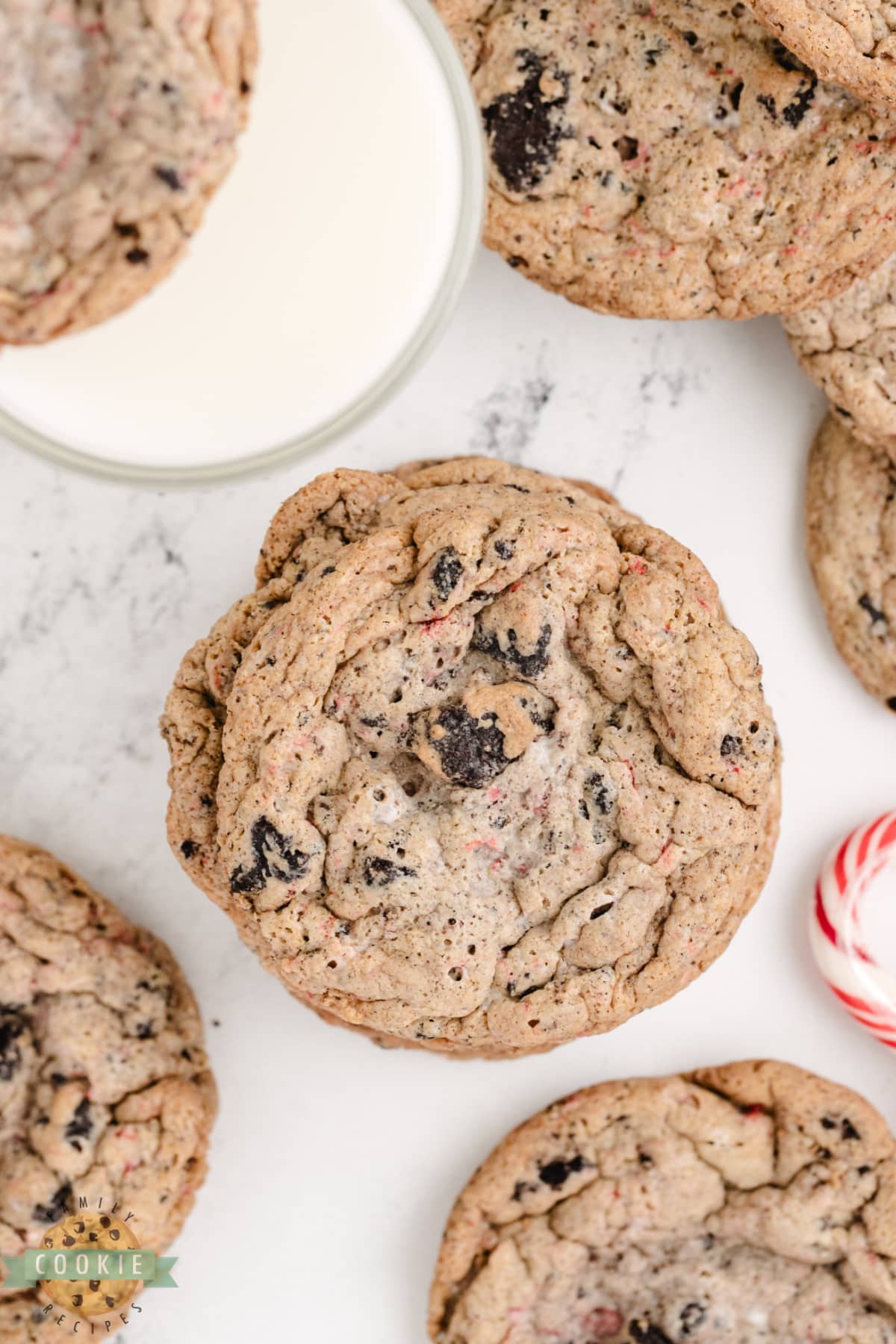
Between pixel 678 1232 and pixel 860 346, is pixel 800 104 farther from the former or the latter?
pixel 678 1232

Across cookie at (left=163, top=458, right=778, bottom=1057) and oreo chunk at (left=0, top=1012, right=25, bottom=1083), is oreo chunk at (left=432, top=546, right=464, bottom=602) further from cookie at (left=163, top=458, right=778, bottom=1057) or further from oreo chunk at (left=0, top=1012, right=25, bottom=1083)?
oreo chunk at (left=0, top=1012, right=25, bottom=1083)

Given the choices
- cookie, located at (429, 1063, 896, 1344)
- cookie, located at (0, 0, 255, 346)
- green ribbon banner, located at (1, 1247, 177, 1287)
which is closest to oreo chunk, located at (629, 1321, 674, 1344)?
cookie, located at (429, 1063, 896, 1344)

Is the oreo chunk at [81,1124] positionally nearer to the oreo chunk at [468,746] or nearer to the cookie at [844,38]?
the oreo chunk at [468,746]

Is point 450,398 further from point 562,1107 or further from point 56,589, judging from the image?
point 562,1107

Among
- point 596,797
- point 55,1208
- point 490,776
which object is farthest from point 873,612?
point 55,1208

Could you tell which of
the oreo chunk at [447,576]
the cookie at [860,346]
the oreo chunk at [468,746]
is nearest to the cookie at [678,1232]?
the oreo chunk at [468,746]

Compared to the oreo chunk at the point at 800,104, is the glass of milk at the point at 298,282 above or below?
below

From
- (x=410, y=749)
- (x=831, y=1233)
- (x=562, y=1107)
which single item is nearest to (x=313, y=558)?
(x=410, y=749)
